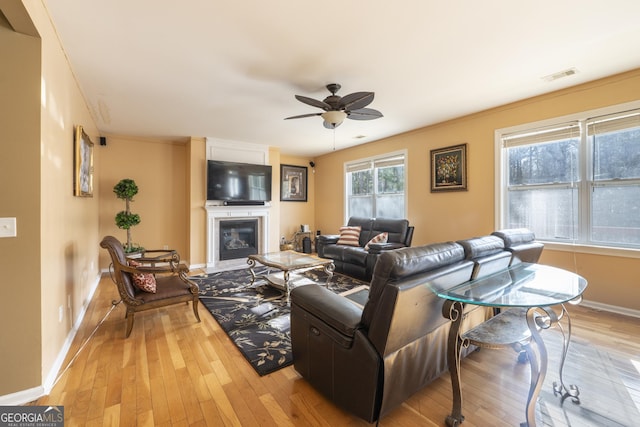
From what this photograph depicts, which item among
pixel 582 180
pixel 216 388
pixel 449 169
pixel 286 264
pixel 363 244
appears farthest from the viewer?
pixel 363 244

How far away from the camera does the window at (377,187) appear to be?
17.7 ft

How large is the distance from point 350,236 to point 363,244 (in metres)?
0.30

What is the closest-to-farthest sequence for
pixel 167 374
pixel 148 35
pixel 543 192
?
pixel 167 374, pixel 148 35, pixel 543 192

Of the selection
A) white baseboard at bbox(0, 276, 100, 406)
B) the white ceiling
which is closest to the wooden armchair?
white baseboard at bbox(0, 276, 100, 406)

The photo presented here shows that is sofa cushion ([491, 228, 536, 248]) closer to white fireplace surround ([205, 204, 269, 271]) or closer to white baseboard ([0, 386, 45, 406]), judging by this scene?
white baseboard ([0, 386, 45, 406])

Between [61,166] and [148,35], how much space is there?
1.32 metres

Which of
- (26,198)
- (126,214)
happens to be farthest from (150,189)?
(26,198)

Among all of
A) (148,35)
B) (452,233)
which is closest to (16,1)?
(148,35)

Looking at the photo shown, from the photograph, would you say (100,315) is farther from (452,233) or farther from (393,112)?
(452,233)

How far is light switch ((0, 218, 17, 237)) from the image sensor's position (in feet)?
5.29

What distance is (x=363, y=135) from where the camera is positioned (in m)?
5.29

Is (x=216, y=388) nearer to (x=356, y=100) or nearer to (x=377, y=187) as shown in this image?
(x=356, y=100)

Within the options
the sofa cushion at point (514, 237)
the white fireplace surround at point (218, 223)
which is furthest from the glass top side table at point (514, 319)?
the white fireplace surround at point (218, 223)

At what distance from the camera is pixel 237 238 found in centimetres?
586
